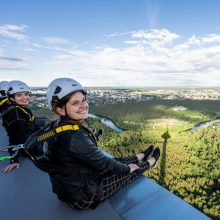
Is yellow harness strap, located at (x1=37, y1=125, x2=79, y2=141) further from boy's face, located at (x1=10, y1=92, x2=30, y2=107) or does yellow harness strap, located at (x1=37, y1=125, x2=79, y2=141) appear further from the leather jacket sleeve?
boy's face, located at (x1=10, y1=92, x2=30, y2=107)

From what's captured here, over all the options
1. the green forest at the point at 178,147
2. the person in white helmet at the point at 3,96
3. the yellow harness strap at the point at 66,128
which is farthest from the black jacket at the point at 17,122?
the green forest at the point at 178,147

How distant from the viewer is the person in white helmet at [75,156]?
6.07 ft

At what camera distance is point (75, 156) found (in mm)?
1853

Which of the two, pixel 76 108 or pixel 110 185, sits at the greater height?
pixel 76 108

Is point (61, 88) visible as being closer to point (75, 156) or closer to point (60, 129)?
point (60, 129)

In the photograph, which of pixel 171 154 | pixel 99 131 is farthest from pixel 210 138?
pixel 99 131

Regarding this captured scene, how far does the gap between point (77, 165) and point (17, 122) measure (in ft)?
5.67

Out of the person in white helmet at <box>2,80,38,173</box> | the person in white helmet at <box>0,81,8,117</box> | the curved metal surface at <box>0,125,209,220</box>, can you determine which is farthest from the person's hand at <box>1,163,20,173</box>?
the person in white helmet at <box>0,81,8,117</box>

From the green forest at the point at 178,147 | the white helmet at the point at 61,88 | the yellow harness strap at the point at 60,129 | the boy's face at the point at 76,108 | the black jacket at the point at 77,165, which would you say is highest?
the white helmet at the point at 61,88

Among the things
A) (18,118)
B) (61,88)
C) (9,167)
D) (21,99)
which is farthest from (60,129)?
(21,99)

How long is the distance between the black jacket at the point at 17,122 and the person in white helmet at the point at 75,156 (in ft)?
4.93

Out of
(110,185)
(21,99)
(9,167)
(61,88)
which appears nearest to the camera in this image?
(61,88)

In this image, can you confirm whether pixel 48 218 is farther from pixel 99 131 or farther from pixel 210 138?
pixel 210 138

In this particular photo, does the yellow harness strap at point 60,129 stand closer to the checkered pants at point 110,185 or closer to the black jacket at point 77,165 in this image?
the black jacket at point 77,165
